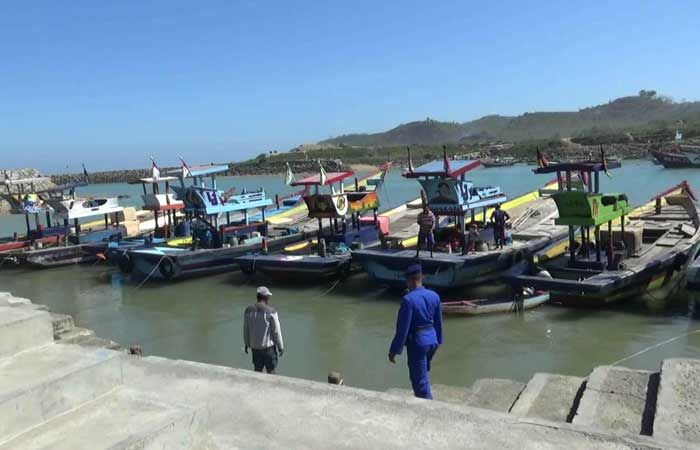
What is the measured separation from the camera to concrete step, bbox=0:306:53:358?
4465mm

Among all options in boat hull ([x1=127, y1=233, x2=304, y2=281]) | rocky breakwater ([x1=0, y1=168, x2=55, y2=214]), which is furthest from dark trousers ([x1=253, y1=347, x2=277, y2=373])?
rocky breakwater ([x1=0, y1=168, x2=55, y2=214])

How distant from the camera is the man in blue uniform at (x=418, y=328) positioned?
573 centimetres

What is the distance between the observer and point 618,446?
3.94 m

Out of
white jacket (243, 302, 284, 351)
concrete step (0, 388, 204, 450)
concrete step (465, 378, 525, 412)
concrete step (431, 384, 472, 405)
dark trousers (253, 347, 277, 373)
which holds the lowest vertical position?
concrete step (431, 384, 472, 405)

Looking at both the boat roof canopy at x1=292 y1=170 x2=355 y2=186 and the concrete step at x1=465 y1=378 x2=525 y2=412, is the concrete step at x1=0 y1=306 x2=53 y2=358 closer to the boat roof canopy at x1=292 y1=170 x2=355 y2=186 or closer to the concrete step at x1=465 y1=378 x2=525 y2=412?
the concrete step at x1=465 y1=378 x2=525 y2=412

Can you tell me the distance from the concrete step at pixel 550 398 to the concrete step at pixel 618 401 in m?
0.19

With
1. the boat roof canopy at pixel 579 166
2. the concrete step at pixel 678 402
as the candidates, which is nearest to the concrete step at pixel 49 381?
the concrete step at pixel 678 402

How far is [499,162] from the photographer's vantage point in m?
86.4

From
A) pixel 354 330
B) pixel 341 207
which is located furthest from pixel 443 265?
pixel 341 207

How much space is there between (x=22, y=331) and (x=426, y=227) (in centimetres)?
1104

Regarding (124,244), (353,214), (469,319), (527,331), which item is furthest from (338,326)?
(124,244)

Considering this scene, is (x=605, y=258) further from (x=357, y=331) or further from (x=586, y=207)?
(x=357, y=331)

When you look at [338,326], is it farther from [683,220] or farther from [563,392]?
[683,220]

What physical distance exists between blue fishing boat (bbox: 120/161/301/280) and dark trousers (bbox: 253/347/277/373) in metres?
10.8
